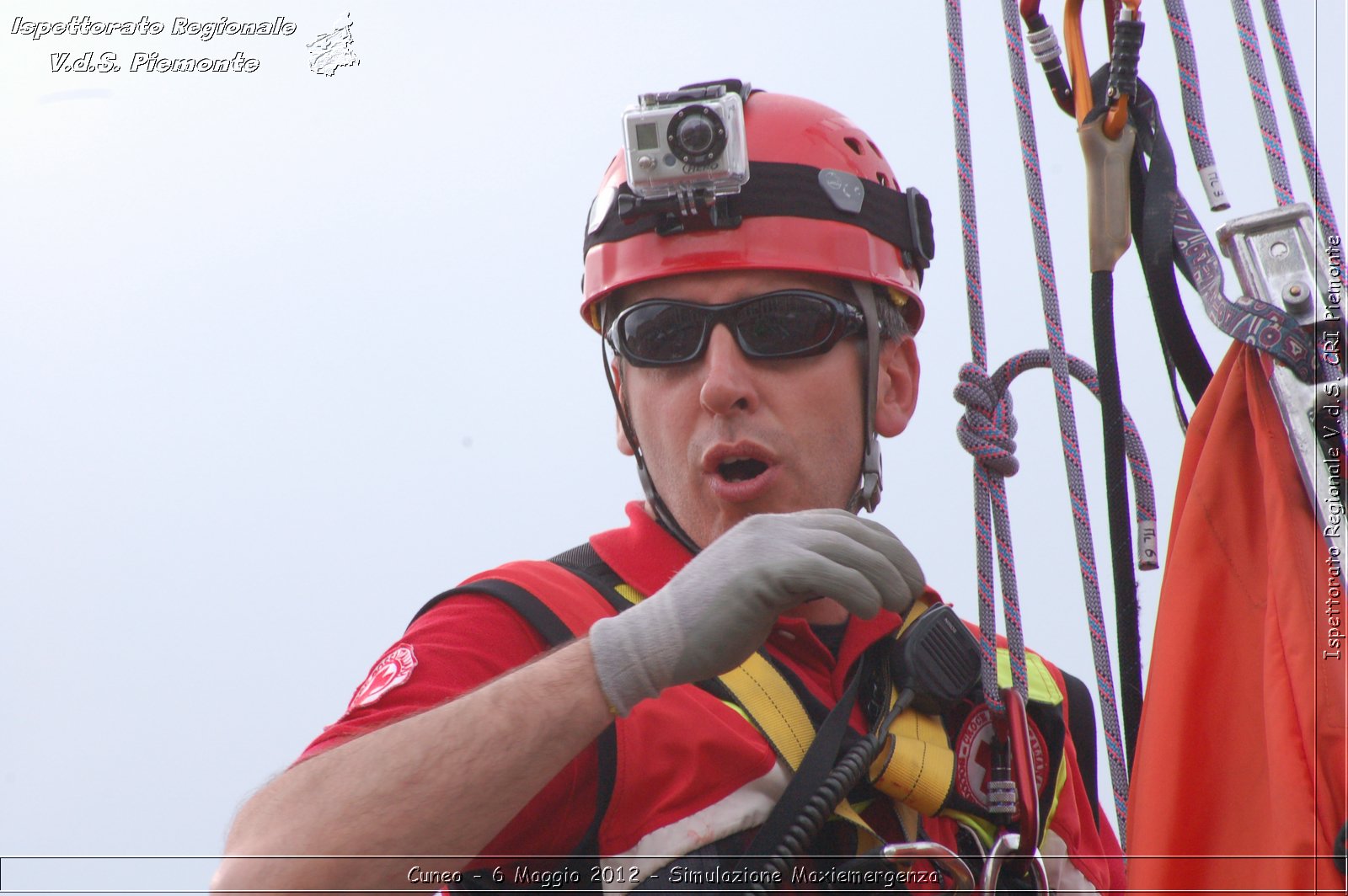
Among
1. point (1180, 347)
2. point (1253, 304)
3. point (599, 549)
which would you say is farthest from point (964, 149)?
point (599, 549)

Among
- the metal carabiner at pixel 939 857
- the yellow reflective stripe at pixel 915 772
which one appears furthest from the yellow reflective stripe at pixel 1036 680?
the metal carabiner at pixel 939 857

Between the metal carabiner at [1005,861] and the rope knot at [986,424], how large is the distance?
73 centimetres

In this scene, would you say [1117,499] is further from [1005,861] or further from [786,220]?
[786,220]

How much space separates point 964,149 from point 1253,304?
878 millimetres

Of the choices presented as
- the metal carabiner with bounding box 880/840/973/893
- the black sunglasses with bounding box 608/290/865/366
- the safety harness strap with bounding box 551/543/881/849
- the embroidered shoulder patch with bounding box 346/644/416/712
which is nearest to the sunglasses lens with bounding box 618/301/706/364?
the black sunglasses with bounding box 608/290/865/366

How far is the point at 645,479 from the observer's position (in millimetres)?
3039

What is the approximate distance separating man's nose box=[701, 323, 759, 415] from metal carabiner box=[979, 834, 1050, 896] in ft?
3.20

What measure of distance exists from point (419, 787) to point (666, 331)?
3.80ft

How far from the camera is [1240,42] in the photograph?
2102mm

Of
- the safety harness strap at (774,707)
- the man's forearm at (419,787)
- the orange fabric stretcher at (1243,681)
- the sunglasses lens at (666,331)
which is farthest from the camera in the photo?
the sunglasses lens at (666,331)

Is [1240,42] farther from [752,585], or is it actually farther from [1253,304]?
[752,585]

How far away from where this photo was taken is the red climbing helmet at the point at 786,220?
2.94 metres

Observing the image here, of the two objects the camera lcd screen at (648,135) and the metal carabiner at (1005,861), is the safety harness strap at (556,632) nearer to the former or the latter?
the metal carabiner at (1005,861)

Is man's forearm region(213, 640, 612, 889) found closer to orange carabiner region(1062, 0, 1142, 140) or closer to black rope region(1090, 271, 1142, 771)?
black rope region(1090, 271, 1142, 771)
